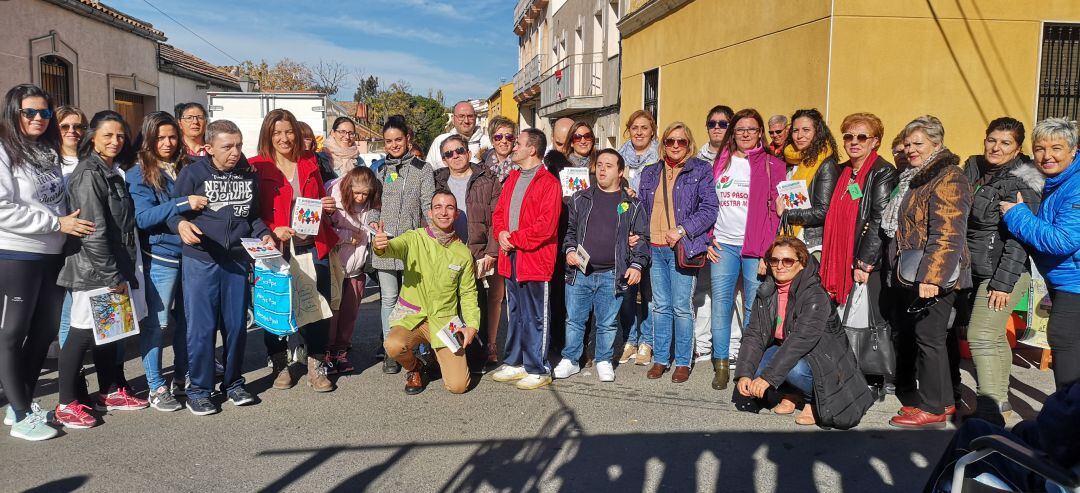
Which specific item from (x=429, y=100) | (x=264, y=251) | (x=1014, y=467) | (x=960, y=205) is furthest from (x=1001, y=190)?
(x=429, y=100)

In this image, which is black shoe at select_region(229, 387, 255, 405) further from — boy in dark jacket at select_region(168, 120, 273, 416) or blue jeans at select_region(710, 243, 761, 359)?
blue jeans at select_region(710, 243, 761, 359)

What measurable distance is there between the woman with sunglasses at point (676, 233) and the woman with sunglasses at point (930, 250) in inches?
50.8

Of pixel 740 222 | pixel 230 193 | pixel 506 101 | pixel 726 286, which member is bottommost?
pixel 726 286

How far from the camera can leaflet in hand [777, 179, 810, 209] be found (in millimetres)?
5246

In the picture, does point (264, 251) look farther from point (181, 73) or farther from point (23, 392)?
point (181, 73)

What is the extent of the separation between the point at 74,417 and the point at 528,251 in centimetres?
314

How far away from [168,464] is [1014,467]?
398 centimetres

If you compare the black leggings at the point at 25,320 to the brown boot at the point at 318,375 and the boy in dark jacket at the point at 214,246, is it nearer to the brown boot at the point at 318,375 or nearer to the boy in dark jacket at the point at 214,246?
the boy in dark jacket at the point at 214,246

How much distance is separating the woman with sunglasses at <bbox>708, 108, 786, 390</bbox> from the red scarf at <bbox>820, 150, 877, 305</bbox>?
39 cm

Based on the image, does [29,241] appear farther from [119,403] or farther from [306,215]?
[306,215]

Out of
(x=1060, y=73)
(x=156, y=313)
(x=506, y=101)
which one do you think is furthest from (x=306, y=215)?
(x=506, y=101)

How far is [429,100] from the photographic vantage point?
59.3 metres

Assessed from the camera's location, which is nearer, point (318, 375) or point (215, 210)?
point (215, 210)

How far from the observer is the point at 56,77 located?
54.9 feet
